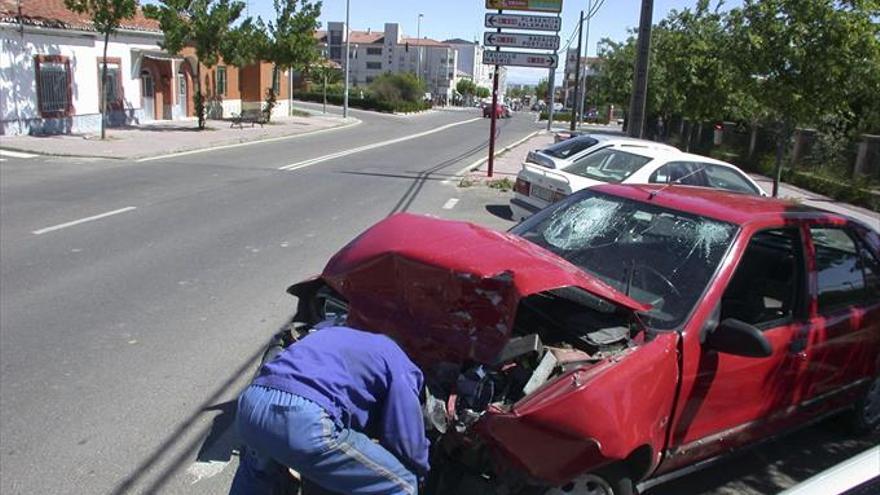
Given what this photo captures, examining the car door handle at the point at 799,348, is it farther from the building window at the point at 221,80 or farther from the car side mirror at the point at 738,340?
the building window at the point at 221,80

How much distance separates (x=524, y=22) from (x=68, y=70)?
17056 mm

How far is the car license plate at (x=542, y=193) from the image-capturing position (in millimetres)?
10352

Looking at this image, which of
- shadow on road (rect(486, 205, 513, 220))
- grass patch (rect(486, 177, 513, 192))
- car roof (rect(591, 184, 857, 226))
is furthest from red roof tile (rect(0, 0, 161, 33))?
car roof (rect(591, 184, 857, 226))

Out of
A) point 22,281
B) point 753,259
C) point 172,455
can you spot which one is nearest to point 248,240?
point 22,281

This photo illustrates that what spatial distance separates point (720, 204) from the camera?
428 centimetres

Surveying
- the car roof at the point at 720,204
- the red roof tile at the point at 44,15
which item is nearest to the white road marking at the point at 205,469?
the car roof at the point at 720,204

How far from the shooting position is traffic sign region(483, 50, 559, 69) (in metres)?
18.7

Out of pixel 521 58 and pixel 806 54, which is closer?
pixel 806 54

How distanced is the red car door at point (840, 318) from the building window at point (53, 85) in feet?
85.4

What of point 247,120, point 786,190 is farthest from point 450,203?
point 247,120

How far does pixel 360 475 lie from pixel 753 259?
2737 mm

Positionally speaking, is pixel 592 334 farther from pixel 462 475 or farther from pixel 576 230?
pixel 576 230

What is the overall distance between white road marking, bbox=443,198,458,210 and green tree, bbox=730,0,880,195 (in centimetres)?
575

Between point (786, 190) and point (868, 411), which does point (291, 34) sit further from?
point (868, 411)
